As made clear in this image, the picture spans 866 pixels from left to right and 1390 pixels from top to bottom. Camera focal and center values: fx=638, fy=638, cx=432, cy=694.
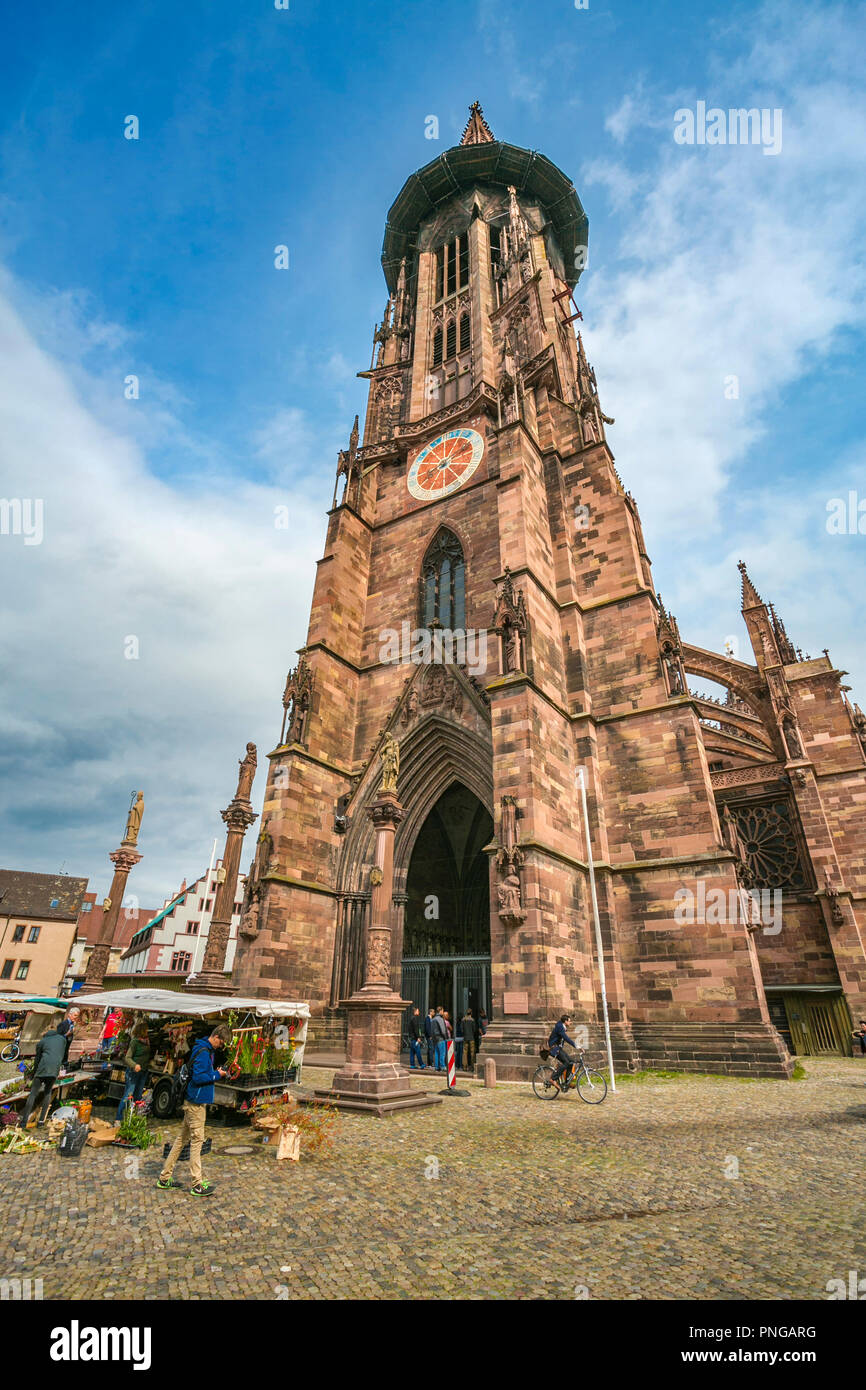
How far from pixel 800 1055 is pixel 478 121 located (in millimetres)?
48997

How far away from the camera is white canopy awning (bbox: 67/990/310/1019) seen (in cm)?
754

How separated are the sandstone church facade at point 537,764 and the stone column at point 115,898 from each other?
4.28 metres

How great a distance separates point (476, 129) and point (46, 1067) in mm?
48705

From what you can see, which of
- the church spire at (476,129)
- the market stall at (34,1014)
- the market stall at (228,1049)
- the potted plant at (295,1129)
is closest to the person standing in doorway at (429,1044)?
the market stall at (228,1049)

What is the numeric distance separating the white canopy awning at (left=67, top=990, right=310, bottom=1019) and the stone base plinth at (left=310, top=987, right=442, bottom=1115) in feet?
3.11

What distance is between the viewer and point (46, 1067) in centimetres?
749

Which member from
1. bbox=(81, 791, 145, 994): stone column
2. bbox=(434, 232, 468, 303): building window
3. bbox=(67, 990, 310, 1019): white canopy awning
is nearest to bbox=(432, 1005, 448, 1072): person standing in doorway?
bbox=(67, 990, 310, 1019): white canopy awning

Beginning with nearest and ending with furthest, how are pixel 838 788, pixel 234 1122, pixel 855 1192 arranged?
1. pixel 855 1192
2. pixel 234 1122
3. pixel 838 788

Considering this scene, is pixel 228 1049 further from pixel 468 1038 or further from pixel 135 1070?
pixel 468 1038

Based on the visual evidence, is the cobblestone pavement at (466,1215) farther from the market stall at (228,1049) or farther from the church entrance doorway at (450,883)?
the church entrance doorway at (450,883)

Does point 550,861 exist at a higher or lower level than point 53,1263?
higher

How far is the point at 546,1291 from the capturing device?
2.91m
